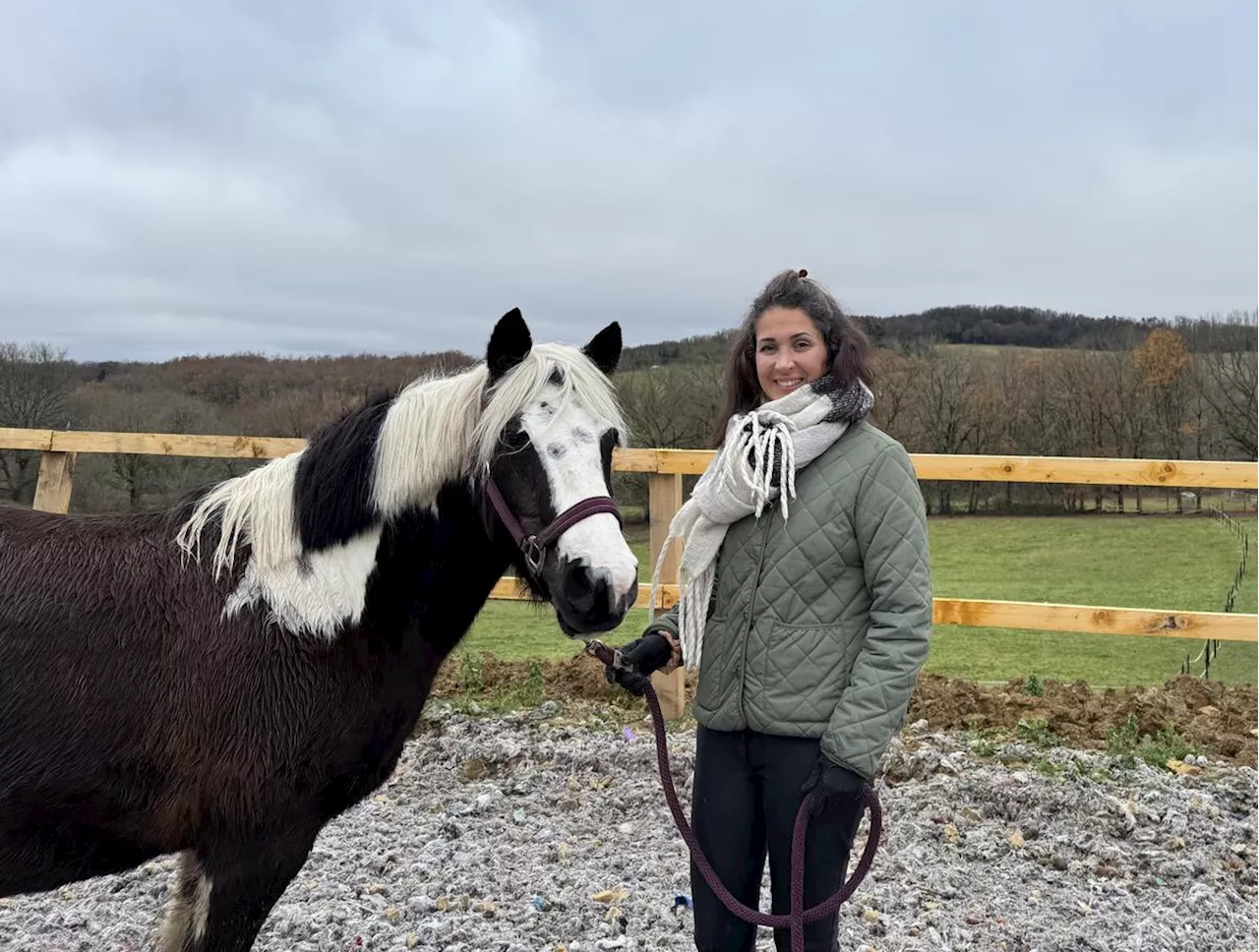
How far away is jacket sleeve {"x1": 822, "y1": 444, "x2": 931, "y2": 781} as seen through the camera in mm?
1854

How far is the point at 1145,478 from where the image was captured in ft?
14.5

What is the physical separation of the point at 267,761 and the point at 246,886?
33 centimetres

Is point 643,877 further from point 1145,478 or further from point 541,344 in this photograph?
point 1145,478

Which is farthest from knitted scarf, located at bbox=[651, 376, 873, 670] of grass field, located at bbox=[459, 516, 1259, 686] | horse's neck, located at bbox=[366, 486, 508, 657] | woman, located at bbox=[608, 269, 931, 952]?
grass field, located at bbox=[459, 516, 1259, 686]

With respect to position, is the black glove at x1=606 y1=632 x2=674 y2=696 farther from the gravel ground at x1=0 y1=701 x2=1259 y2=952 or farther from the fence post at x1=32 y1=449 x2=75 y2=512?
the fence post at x1=32 y1=449 x2=75 y2=512

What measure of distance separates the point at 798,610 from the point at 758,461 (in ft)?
1.26

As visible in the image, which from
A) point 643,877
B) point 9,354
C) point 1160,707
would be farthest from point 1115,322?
point 9,354

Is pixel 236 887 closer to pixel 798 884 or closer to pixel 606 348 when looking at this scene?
pixel 798 884

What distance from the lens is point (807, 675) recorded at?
200 cm

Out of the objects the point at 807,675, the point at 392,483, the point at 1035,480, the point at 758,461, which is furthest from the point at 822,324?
the point at 1035,480

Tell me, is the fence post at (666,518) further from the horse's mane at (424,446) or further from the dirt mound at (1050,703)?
the horse's mane at (424,446)

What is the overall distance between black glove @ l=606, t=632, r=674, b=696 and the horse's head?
34 cm

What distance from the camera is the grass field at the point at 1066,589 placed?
29.9 feet

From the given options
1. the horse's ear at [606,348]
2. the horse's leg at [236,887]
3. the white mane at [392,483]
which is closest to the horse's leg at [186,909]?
the horse's leg at [236,887]
